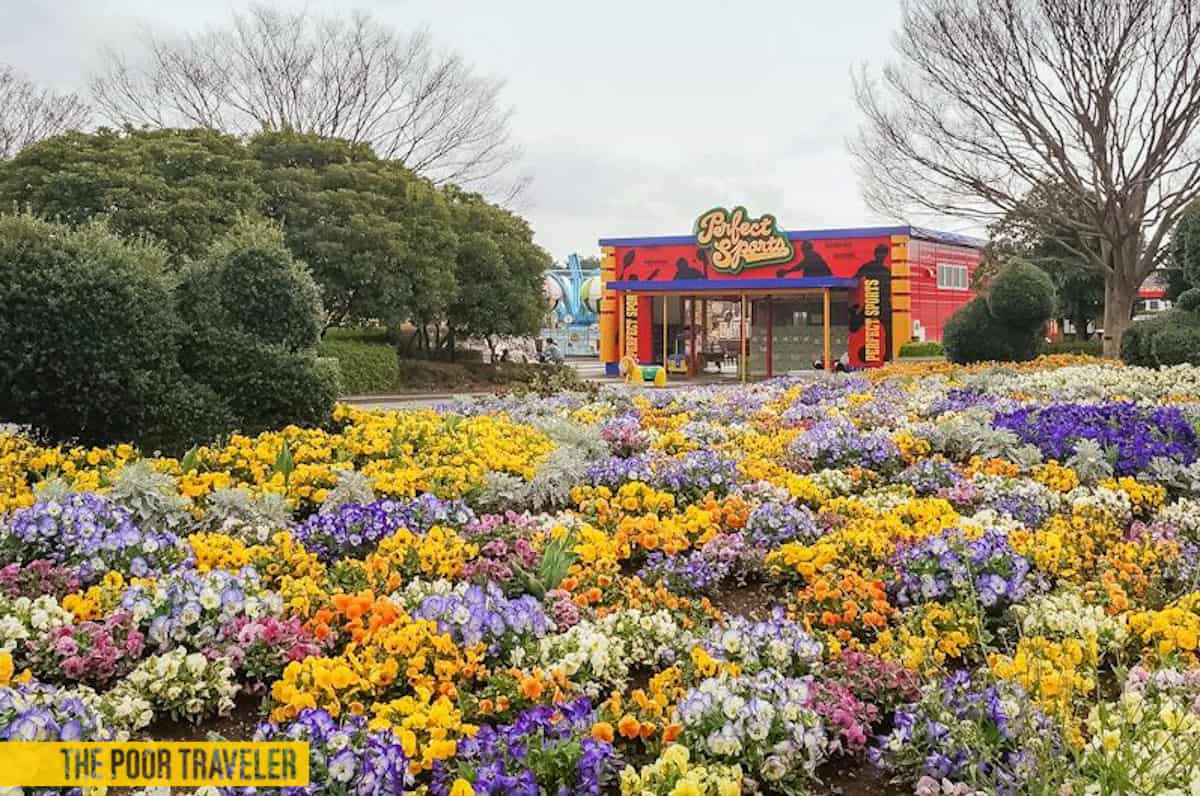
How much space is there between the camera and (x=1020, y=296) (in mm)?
16594

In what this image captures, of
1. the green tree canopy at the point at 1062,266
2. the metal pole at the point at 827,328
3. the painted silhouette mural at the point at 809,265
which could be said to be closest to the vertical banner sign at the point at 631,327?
the painted silhouette mural at the point at 809,265

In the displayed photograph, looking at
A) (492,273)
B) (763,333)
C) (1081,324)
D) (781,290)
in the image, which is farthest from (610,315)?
(1081,324)

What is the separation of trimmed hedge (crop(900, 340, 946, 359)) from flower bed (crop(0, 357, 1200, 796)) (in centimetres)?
1928

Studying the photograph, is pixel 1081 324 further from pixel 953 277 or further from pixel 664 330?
pixel 664 330

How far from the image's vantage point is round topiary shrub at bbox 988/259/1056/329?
1655 centimetres

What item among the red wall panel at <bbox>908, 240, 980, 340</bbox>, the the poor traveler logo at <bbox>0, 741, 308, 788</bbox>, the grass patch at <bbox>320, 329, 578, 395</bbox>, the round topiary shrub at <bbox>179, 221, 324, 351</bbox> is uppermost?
the red wall panel at <bbox>908, 240, 980, 340</bbox>

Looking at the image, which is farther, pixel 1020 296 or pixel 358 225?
pixel 358 225

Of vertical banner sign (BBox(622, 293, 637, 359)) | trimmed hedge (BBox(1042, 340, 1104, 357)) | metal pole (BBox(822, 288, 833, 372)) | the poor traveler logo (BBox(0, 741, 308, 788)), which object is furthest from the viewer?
vertical banner sign (BBox(622, 293, 637, 359))

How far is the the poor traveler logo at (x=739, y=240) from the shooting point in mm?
28219

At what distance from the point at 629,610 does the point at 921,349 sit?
24160 millimetres

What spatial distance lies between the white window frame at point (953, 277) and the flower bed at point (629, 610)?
23734 millimetres

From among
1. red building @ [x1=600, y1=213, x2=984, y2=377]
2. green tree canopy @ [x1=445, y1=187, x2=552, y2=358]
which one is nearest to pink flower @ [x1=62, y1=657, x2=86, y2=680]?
green tree canopy @ [x1=445, y1=187, x2=552, y2=358]

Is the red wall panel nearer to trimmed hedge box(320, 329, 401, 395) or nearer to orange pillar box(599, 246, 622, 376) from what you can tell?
orange pillar box(599, 246, 622, 376)

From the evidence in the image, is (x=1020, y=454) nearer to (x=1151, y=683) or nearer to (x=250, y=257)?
(x=1151, y=683)
